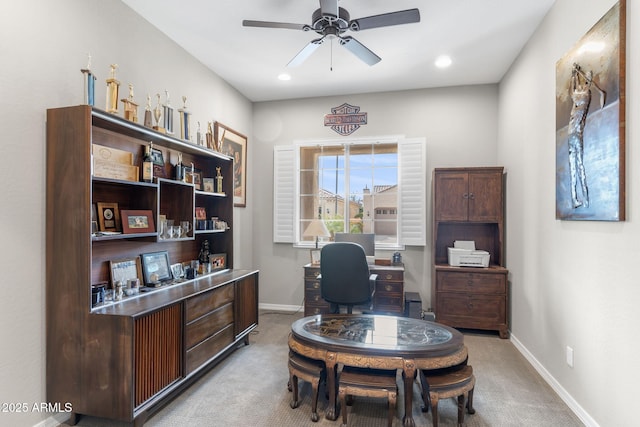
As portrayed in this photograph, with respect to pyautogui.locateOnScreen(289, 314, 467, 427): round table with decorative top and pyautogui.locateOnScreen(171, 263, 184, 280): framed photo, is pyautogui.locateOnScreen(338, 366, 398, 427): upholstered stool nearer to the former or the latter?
pyautogui.locateOnScreen(289, 314, 467, 427): round table with decorative top

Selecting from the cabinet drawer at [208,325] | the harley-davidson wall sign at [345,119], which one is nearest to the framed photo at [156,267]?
the cabinet drawer at [208,325]

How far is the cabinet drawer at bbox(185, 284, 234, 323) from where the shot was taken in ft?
8.40

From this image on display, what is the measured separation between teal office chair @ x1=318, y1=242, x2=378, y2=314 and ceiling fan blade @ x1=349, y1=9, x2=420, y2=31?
70.3 inches

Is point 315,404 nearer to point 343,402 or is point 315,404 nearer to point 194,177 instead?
point 343,402

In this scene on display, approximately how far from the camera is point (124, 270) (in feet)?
8.39

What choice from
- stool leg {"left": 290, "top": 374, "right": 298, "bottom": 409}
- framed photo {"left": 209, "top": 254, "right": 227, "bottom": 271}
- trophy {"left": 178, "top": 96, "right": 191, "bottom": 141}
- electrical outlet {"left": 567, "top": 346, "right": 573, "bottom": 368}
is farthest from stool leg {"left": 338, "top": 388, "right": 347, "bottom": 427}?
trophy {"left": 178, "top": 96, "right": 191, "bottom": 141}

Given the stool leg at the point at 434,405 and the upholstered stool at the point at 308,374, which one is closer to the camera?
the stool leg at the point at 434,405

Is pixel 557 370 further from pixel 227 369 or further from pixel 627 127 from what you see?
pixel 227 369

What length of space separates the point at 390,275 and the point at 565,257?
1.81 metres

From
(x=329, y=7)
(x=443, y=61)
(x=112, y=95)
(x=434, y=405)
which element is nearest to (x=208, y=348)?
(x=434, y=405)

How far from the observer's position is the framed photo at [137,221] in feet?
8.15

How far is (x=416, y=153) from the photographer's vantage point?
4453 mm

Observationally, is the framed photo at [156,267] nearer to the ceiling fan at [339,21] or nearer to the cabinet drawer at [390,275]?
the ceiling fan at [339,21]

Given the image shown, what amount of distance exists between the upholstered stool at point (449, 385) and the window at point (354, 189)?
7.58 ft
